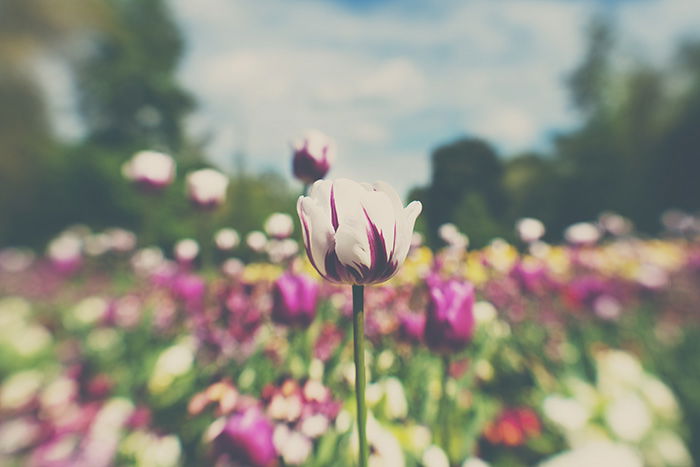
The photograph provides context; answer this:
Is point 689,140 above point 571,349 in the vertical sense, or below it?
below

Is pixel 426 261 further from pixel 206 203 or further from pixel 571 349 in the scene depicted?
pixel 571 349

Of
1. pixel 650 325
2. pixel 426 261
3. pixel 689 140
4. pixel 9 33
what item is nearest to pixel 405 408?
pixel 426 261

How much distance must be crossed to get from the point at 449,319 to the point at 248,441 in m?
0.50

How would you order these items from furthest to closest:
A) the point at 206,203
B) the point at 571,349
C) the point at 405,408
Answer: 1. the point at 571,349
2. the point at 206,203
3. the point at 405,408

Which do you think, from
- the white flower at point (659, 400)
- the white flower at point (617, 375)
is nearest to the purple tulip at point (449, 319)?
the white flower at point (617, 375)

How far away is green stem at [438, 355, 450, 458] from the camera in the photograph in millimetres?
1136

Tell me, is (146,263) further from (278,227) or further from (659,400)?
(659,400)

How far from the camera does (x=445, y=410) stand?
124 cm

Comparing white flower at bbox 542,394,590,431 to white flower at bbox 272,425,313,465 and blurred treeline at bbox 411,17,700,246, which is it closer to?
blurred treeline at bbox 411,17,700,246

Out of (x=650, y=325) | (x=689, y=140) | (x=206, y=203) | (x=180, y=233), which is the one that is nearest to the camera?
(x=206, y=203)

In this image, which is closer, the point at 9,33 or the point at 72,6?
the point at 9,33

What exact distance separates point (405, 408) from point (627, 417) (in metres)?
0.88

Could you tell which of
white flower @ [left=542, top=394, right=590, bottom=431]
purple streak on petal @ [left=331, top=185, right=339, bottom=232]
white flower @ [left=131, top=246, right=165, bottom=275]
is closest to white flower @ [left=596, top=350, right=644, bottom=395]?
white flower @ [left=542, top=394, right=590, bottom=431]

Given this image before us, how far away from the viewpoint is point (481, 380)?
2088mm
